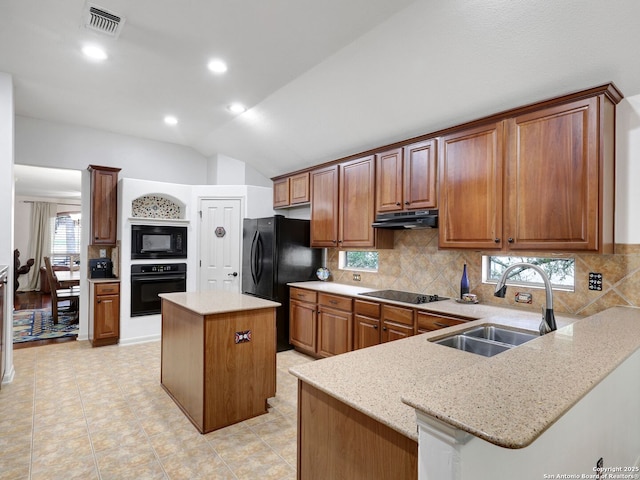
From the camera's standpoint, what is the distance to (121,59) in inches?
117

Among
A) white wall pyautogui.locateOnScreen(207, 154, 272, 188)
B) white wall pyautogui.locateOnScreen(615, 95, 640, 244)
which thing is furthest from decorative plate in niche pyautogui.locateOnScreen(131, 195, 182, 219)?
white wall pyautogui.locateOnScreen(615, 95, 640, 244)

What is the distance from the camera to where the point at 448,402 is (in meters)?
0.81

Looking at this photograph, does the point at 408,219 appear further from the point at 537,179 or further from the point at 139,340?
the point at 139,340

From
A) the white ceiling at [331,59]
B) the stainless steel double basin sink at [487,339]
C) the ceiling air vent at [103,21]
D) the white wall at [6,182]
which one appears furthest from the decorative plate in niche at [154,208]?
the stainless steel double basin sink at [487,339]

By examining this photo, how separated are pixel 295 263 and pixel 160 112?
2462mm

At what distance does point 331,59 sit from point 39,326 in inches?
233

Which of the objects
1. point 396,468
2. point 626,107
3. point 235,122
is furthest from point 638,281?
point 235,122

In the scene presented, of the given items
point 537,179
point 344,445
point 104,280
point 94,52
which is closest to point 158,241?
point 104,280

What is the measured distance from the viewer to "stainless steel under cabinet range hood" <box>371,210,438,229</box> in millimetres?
3043

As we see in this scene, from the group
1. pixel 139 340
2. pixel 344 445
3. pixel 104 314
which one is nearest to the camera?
pixel 344 445

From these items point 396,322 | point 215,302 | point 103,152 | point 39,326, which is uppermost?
point 103,152

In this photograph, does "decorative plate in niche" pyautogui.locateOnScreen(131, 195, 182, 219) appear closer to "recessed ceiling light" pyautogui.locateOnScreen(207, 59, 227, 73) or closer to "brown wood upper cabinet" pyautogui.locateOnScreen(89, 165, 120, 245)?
"brown wood upper cabinet" pyautogui.locateOnScreen(89, 165, 120, 245)

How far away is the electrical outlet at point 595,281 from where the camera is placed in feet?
7.98

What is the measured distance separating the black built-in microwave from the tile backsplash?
216cm
